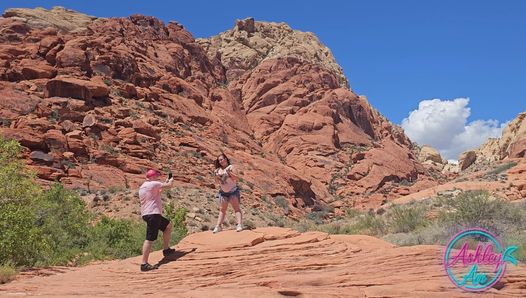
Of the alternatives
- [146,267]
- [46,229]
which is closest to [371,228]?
[146,267]

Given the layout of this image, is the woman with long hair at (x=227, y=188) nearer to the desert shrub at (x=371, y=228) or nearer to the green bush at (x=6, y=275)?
the green bush at (x=6, y=275)

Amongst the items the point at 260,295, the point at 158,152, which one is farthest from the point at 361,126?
the point at 260,295

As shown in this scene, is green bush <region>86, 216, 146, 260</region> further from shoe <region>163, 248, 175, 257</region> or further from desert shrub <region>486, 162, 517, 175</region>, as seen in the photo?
desert shrub <region>486, 162, 517, 175</region>

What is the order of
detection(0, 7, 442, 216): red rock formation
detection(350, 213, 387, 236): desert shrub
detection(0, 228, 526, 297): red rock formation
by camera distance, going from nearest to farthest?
1. detection(0, 228, 526, 297): red rock formation
2. detection(350, 213, 387, 236): desert shrub
3. detection(0, 7, 442, 216): red rock formation

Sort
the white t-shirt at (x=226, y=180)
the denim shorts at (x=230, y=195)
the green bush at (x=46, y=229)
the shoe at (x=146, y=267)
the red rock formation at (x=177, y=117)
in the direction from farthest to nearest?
the red rock formation at (x=177, y=117), the green bush at (x=46, y=229), the denim shorts at (x=230, y=195), the white t-shirt at (x=226, y=180), the shoe at (x=146, y=267)

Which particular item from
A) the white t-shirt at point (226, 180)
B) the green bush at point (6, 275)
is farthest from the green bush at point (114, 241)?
the white t-shirt at point (226, 180)

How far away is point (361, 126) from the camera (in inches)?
3076

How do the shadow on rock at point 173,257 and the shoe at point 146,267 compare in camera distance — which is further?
the shadow on rock at point 173,257

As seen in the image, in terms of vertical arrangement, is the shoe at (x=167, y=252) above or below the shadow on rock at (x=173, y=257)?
above

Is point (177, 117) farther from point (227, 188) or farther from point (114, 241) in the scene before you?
point (227, 188)

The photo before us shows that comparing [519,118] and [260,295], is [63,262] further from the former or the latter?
[519,118]

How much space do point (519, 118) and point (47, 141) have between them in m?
60.9

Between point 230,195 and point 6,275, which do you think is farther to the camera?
point 230,195
